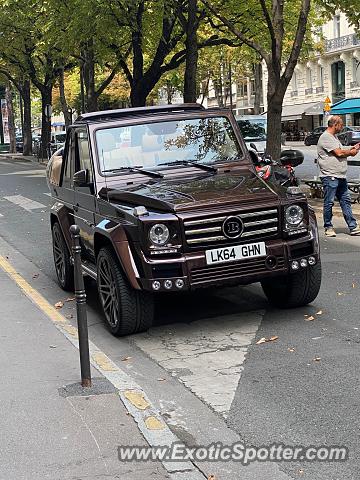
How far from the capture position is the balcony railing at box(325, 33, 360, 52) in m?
61.4

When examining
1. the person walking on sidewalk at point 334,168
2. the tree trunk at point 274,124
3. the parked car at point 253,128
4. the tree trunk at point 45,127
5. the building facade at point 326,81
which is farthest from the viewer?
the building facade at point 326,81

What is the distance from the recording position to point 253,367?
222 inches

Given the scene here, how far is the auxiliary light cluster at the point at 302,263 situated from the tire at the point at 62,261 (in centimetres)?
311

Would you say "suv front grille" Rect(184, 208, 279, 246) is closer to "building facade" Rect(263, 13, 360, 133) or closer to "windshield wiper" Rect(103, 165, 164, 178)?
"windshield wiper" Rect(103, 165, 164, 178)

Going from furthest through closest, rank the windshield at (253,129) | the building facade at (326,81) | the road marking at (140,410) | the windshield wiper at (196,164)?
the building facade at (326,81) → the windshield at (253,129) → the windshield wiper at (196,164) → the road marking at (140,410)

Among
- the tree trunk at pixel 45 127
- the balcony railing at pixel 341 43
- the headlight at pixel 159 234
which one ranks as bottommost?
the headlight at pixel 159 234

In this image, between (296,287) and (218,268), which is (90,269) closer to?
(218,268)

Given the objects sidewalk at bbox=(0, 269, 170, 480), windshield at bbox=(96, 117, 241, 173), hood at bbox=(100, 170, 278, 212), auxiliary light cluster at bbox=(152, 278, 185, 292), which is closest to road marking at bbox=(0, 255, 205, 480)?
sidewalk at bbox=(0, 269, 170, 480)

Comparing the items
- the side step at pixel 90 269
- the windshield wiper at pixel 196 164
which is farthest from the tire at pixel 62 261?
the windshield wiper at pixel 196 164

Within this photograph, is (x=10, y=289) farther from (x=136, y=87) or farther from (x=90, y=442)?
(x=136, y=87)

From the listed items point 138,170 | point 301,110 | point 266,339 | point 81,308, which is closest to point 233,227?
point 266,339

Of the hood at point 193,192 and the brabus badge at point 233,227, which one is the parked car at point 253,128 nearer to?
the hood at point 193,192

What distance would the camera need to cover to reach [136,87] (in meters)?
27.2

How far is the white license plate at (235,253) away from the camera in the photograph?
243 inches
